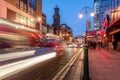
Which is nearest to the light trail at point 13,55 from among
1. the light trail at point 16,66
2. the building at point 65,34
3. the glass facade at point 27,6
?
the light trail at point 16,66

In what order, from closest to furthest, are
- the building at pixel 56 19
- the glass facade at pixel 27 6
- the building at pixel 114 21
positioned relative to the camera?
1. the building at pixel 114 21
2. the glass facade at pixel 27 6
3. the building at pixel 56 19

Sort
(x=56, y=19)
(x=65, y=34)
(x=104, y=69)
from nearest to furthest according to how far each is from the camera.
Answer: (x=104, y=69)
(x=56, y=19)
(x=65, y=34)

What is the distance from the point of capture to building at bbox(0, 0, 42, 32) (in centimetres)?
4172

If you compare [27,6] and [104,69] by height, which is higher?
[27,6]

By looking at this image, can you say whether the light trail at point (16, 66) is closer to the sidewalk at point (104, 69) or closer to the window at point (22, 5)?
the sidewalk at point (104, 69)

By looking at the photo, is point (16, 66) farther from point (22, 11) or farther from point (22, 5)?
point (22, 5)

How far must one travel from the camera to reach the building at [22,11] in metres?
41.7

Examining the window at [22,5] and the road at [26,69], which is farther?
the window at [22,5]

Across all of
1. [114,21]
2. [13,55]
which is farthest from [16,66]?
[114,21]

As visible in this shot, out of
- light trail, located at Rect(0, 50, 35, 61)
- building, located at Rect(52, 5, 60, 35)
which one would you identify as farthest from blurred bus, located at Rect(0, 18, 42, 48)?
building, located at Rect(52, 5, 60, 35)

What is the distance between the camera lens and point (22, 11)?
51375 mm

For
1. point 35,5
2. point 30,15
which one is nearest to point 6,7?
point 30,15

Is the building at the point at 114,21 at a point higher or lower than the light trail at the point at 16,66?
higher

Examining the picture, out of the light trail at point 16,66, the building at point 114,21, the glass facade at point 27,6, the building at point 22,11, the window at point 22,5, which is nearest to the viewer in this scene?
the light trail at point 16,66
